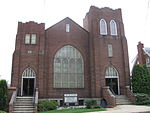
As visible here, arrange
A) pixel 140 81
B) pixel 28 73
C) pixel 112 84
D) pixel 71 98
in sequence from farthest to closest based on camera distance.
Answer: pixel 112 84 → pixel 28 73 → pixel 140 81 → pixel 71 98

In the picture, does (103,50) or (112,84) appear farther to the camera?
(103,50)

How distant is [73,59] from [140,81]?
27.4 ft

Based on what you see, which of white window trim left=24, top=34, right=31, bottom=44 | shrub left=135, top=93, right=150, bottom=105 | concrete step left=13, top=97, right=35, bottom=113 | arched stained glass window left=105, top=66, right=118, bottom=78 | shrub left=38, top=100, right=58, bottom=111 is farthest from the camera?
arched stained glass window left=105, top=66, right=118, bottom=78

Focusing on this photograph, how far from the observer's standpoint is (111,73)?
23906 millimetres

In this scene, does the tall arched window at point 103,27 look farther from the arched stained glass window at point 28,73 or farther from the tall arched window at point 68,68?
the arched stained glass window at point 28,73

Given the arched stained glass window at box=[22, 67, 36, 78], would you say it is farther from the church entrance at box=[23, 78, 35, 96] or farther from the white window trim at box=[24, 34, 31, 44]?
the white window trim at box=[24, 34, 31, 44]

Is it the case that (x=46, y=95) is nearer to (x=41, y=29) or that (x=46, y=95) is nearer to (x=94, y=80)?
(x=94, y=80)

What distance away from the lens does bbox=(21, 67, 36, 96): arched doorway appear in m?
22.3

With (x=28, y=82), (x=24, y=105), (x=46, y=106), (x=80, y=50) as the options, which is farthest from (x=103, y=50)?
(x=24, y=105)

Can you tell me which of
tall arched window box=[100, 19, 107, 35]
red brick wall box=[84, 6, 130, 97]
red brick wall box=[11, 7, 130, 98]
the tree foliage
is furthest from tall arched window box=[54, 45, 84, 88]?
the tree foliage

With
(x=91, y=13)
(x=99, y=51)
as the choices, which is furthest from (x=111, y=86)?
(x=91, y=13)

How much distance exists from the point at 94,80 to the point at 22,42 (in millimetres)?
9719

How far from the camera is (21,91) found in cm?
2192

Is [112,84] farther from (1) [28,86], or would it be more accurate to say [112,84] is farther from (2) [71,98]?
(1) [28,86]
